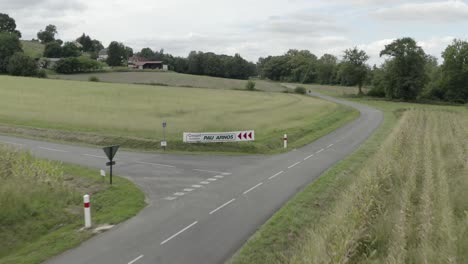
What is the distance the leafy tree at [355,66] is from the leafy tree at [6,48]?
82.1 metres

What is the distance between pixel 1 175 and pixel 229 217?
10.4 meters

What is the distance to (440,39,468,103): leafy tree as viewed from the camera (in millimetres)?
81375

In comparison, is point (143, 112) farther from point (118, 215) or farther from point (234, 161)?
point (118, 215)

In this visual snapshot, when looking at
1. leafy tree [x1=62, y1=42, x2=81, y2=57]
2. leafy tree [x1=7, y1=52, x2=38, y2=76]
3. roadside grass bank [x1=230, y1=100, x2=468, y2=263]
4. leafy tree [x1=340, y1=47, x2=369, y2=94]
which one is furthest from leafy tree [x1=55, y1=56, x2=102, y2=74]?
roadside grass bank [x1=230, y1=100, x2=468, y2=263]

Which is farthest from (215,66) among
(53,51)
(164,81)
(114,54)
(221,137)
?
(221,137)

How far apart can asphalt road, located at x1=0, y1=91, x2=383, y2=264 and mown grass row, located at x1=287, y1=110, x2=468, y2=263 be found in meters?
2.65

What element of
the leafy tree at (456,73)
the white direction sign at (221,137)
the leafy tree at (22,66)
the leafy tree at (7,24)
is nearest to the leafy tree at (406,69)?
the leafy tree at (456,73)

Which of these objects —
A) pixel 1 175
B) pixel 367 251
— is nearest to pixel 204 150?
pixel 1 175

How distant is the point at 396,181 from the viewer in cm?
1600

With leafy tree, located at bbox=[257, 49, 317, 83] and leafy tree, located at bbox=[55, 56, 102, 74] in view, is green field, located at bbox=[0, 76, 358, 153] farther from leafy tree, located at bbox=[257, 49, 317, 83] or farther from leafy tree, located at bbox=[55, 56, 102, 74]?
leafy tree, located at bbox=[257, 49, 317, 83]

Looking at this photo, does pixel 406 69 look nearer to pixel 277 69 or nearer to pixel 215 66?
pixel 215 66

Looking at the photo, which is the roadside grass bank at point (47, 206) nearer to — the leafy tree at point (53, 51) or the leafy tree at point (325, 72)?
the leafy tree at point (325, 72)

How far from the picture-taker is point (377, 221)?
37.6 ft

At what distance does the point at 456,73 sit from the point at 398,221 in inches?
3224
